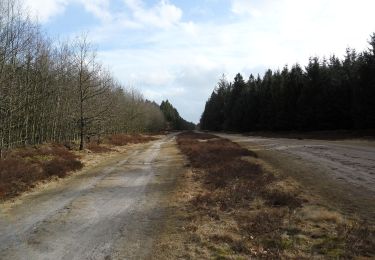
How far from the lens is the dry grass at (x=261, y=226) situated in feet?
24.7

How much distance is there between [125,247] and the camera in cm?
816

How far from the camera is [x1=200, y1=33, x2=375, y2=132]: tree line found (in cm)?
4834

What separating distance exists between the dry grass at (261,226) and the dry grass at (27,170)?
5.83 metres

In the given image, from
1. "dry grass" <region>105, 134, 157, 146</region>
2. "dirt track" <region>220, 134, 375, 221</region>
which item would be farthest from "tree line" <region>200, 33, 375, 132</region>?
"dirt track" <region>220, 134, 375, 221</region>

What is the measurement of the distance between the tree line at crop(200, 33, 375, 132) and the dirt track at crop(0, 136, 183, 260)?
3688cm

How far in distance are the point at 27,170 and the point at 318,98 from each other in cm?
4818

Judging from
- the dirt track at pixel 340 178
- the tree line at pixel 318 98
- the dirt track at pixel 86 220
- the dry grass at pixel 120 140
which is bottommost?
the dirt track at pixel 86 220

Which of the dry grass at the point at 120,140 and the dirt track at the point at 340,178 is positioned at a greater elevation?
the dry grass at the point at 120,140

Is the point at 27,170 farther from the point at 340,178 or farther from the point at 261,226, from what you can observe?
the point at 340,178

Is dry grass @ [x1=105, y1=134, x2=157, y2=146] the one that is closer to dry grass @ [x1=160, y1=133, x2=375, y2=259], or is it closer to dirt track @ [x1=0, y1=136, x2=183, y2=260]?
dirt track @ [x1=0, y1=136, x2=183, y2=260]

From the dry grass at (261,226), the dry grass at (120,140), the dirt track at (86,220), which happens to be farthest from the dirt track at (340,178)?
the dry grass at (120,140)

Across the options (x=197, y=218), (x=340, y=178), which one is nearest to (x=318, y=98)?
(x=340, y=178)

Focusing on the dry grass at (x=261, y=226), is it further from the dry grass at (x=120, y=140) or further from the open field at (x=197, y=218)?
the dry grass at (x=120, y=140)

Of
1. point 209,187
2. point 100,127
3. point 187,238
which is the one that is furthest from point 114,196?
point 100,127
